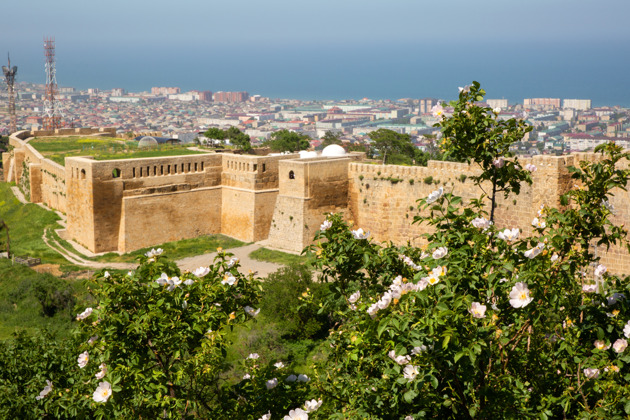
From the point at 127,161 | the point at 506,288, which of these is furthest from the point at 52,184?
the point at 506,288

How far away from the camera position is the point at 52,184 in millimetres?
26859

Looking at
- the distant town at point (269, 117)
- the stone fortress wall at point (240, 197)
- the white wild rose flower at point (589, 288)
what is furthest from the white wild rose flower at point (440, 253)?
the distant town at point (269, 117)

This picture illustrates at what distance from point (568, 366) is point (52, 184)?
24021 mm

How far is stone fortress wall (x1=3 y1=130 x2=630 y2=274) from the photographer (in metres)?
19.8

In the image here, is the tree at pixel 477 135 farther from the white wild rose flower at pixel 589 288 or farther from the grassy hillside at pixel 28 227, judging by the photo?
the grassy hillside at pixel 28 227

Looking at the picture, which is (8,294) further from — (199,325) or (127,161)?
(199,325)

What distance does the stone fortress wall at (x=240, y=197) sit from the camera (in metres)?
19.8

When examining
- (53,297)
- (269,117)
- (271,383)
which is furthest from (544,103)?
(271,383)

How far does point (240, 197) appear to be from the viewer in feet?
71.3

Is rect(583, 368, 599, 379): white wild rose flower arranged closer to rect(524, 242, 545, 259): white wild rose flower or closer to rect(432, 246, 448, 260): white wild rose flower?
rect(524, 242, 545, 259): white wild rose flower

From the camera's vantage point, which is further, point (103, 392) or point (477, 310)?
point (103, 392)

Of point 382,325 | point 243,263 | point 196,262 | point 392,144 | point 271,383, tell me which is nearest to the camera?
point 382,325

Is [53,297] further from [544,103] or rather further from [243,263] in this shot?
[544,103]

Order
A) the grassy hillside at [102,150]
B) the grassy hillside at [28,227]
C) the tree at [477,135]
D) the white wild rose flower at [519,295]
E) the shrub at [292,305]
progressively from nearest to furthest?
the white wild rose flower at [519,295] < the tree at [477,135] < the shrub at [292,305] < the grassy hillside at [28,227] < the grassy hillside at [102,150]
